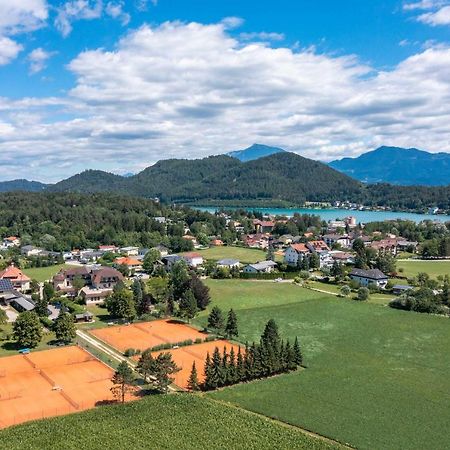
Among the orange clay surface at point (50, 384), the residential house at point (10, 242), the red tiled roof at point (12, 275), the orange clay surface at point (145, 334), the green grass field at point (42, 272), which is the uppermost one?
the residential house at point (10, 242)

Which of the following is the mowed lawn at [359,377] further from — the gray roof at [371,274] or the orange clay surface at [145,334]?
the gray roof at [371,274]

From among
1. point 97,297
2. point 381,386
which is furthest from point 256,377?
point 97,297

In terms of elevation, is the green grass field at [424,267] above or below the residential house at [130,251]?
below

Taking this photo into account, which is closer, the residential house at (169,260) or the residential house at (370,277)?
the residential house at (370,277)

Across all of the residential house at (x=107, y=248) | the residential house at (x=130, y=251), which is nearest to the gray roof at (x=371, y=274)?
the residential house at (x=130, y=251)

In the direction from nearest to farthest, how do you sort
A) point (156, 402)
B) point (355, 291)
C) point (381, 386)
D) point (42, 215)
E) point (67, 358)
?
point (156, 402) < point (381, 386) < point (67, 358) < point (355, 291) < point (42, 215)

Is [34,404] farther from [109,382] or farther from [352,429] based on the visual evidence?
[352,429]

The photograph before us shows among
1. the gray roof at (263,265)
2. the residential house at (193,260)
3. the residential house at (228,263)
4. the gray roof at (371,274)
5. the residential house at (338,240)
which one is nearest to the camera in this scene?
the gray roof at (371,274)
